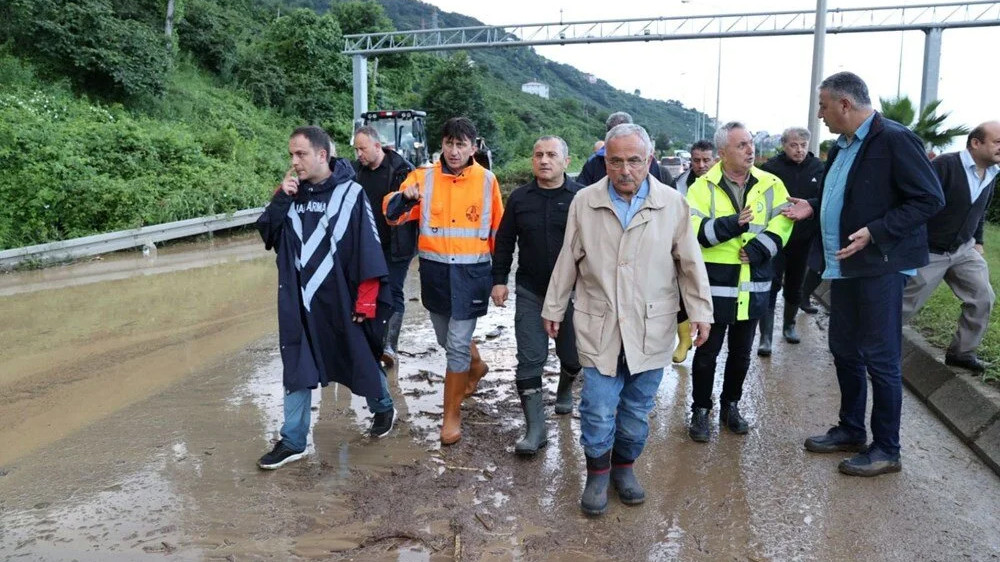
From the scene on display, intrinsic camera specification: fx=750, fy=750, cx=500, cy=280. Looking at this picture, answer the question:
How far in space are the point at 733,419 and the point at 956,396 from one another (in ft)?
5.40

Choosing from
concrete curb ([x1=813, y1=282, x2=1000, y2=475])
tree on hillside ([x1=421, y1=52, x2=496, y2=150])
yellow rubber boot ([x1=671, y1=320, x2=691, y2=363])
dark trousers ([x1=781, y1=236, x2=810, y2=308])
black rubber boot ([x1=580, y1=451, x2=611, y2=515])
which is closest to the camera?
black rubber boot ([x1=580, y1=451, x2=611, y2=515])

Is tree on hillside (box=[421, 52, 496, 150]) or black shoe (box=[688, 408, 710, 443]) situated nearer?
black shoe (box=[688, 408, 710, 443])

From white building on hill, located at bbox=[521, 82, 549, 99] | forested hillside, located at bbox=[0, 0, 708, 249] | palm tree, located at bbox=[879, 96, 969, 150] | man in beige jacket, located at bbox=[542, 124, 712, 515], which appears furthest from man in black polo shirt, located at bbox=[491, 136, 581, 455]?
white building on hill, located at bbox=[521, 82, 549, 99]

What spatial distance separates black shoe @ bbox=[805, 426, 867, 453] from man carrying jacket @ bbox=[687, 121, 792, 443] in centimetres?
66

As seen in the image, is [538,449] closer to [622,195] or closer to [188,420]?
[622,195]

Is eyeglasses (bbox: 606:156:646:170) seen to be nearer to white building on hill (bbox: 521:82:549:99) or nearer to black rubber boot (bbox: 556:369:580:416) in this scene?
black rubber boot (bbox: 556:369:580:416)

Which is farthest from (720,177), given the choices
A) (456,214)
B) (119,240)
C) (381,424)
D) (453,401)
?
(119,240)

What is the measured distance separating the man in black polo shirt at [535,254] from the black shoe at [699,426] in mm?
994

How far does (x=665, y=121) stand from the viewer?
437ft

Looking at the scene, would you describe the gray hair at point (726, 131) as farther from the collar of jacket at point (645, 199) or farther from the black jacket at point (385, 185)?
the black jacket at point (385, 185)

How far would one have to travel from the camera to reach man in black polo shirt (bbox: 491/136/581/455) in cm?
463

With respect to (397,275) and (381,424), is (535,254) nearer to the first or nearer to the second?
(381,424)

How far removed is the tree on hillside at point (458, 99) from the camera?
41.7m

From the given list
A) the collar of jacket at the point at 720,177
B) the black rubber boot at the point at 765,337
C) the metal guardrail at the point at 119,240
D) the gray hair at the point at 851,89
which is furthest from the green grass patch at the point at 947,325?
the metal guardrail at the point at 119,240
